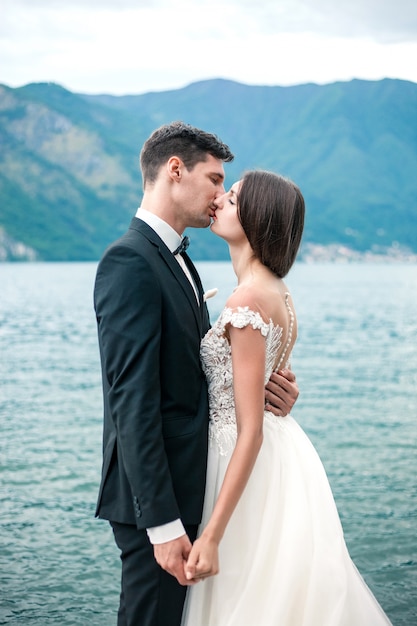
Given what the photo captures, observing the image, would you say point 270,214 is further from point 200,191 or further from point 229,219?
point 200,191

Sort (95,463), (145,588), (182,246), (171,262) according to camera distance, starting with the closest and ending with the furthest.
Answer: (145,588) < (171,262) < (182,246) < (95,463)

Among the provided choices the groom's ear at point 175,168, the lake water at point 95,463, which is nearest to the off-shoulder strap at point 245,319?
the groom's ear at point 175,168

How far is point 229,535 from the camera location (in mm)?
3459

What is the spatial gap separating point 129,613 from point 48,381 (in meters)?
28.4

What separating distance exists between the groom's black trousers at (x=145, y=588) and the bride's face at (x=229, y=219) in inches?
50.7

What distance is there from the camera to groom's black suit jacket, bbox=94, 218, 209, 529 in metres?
3.06

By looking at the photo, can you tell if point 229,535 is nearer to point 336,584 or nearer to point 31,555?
point 336,584

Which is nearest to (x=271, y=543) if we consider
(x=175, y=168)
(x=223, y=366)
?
(x=223, y=366)

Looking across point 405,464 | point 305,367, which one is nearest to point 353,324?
point 305,367

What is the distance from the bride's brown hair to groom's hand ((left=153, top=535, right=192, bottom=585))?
3.97 feet

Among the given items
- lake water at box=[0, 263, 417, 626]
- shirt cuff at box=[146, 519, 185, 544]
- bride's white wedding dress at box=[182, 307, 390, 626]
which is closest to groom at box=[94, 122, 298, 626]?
shirt cuff at box=[146, 519, 185, 544]

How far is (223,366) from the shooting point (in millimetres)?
3432

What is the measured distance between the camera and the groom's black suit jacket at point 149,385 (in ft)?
10.0

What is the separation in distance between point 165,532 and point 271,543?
0.57 meters
